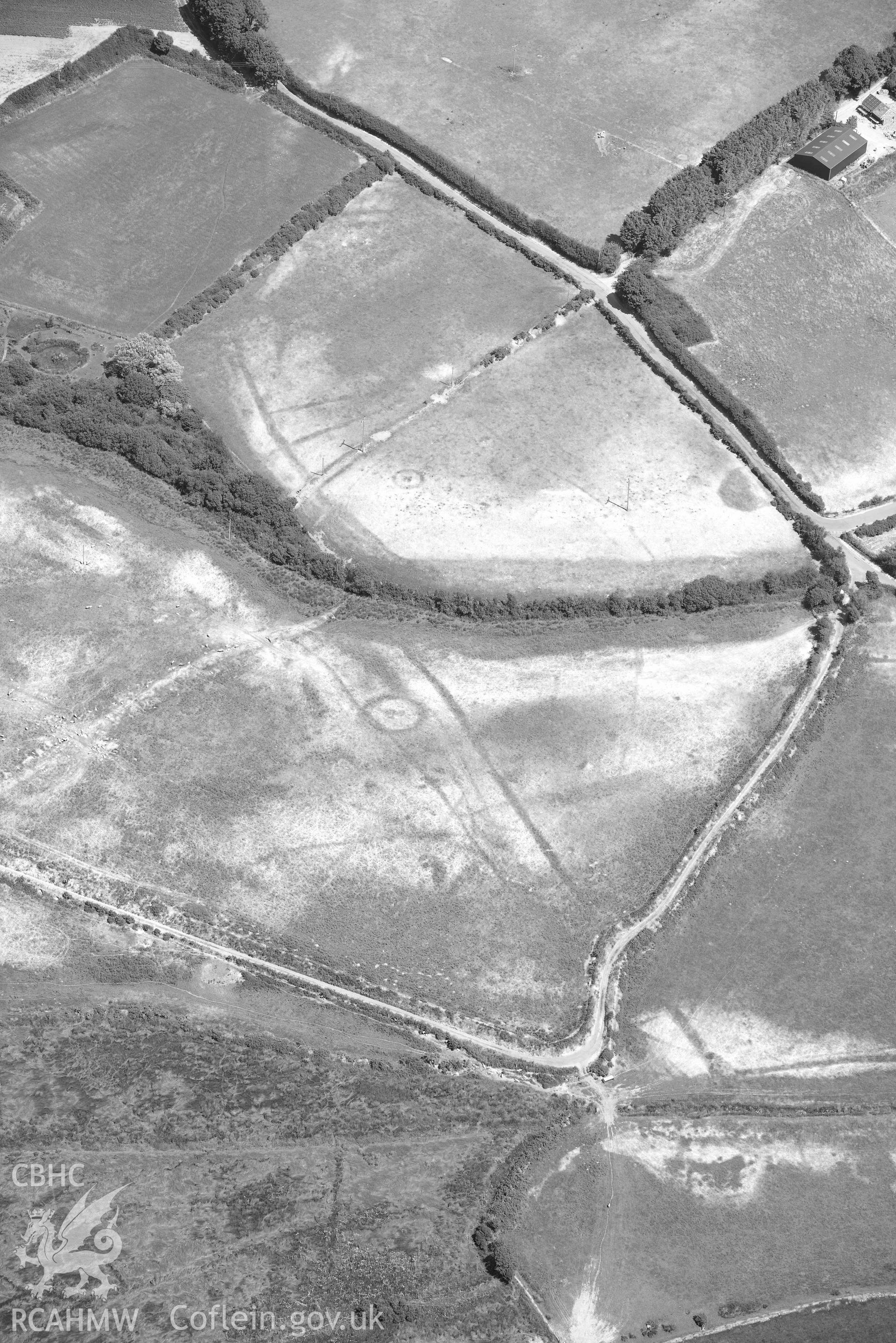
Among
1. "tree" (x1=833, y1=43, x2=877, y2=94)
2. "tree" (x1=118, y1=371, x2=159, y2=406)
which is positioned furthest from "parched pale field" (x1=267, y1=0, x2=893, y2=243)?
"tree" (x1=118, y1=371, x2=159, y2=406)

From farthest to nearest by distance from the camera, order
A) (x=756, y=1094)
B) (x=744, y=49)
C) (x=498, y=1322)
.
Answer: (x=744, y=49), (x=756, y=1094), (x=498, y=1322)

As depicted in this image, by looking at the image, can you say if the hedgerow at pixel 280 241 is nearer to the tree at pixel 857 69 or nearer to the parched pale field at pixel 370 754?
the parched pale field at pixel 370 754

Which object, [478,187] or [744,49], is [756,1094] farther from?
[744,49]

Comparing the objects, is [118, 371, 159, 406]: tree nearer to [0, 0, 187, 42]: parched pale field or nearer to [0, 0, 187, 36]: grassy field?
[0, 0, 187, 42]: parched pale field

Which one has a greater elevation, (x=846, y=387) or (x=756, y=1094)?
(x=846, y=387)

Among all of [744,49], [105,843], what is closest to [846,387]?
[744,49]

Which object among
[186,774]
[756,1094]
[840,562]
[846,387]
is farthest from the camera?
[846,387]

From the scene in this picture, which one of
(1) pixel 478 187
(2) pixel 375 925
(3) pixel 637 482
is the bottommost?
(2) pixel 375 925
